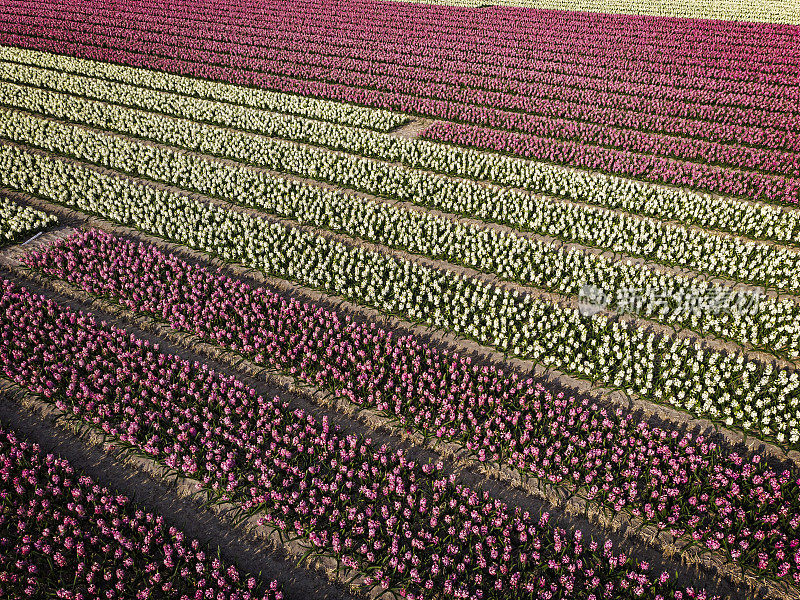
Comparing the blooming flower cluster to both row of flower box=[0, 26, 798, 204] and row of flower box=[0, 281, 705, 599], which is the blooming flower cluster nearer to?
row of flower box=[0, 26, 798, 204]

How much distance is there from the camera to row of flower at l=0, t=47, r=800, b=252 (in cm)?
1307

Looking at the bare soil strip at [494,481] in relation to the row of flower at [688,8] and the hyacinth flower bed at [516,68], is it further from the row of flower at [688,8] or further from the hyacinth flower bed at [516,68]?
the row of flower at [688,8]

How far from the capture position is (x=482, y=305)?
996 centimetres

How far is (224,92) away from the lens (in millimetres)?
23312

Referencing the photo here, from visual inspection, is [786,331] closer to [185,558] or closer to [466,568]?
[466,568]

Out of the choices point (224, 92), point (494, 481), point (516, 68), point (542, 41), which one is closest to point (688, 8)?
point (542, 41)

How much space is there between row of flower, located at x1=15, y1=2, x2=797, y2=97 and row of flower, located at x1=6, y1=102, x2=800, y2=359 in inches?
640

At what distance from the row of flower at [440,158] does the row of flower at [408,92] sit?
3.52 metres

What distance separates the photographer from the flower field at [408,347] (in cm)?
623

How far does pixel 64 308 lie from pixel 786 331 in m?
15.2

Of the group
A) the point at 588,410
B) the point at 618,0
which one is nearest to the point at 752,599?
the point at 588,410

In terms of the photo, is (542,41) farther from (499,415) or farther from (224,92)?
(499,415)

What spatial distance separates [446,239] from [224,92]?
17.2 m

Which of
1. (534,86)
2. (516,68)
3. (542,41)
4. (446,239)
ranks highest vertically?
(542,41)
